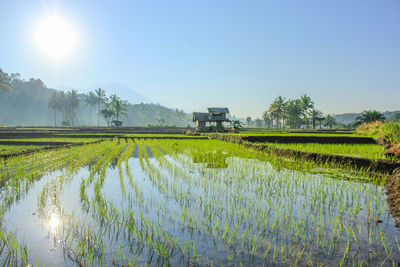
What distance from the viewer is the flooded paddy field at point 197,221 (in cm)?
258

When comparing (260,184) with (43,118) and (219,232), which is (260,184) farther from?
(43,118)

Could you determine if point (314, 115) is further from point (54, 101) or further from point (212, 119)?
point (54, 101)

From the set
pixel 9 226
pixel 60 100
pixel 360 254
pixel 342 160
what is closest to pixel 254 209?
pixel 360 254

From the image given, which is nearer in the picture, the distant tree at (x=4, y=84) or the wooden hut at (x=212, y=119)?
the wooden hut at (x=212, y=119)

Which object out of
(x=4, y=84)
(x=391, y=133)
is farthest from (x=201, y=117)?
(x=4, y=84)

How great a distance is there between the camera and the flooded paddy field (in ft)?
8.46

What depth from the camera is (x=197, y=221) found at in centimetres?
349

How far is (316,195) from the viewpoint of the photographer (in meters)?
4.68

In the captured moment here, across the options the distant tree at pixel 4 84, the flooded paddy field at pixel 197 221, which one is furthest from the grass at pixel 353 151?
the distant tree at pixel 4 84

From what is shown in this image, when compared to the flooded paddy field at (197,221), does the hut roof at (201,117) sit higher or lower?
higher

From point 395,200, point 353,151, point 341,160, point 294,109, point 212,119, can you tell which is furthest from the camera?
point 294,109

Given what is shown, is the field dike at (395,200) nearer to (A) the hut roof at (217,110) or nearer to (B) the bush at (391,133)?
(B) the bush at (391,133)

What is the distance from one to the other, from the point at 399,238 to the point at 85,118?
107804 mm

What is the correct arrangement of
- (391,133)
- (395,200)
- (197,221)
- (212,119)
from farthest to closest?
(212,119) → (391,133) → (395,200) → (197,221)
